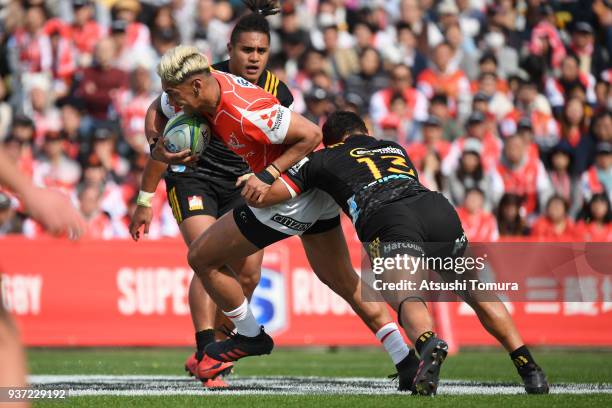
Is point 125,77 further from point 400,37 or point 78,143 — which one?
point 400,37

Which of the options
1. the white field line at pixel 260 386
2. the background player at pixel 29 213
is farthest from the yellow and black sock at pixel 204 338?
the background player at pixel 29 213

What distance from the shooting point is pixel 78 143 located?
16.3 m

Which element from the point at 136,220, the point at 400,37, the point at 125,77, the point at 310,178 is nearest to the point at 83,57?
the point at 125,77

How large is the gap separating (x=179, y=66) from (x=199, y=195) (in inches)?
77.6

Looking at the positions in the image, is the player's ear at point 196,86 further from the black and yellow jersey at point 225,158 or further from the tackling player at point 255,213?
the black and yellow jersey at point 225,158

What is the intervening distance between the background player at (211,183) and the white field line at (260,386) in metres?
0.42

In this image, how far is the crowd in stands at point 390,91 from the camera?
15555 mm

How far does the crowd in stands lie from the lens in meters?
15.6

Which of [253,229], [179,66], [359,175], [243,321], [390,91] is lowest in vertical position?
[390,91]

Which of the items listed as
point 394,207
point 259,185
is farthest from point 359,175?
point 259,185

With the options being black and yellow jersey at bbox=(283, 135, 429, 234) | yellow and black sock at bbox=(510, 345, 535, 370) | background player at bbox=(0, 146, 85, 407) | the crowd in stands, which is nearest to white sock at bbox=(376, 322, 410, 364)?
yellow and black sock at bbox=(510, 345, 535, 370)

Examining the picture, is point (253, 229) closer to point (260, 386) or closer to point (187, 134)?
point (187, 134)

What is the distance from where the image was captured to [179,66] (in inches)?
298

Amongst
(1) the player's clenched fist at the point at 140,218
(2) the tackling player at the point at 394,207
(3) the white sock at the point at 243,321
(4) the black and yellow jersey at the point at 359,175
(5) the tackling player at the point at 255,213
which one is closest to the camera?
(2) the tackling player at the point at 394,207
